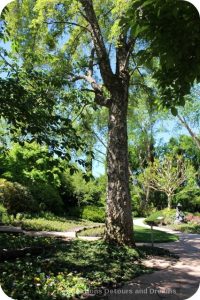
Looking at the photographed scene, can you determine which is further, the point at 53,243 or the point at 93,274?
→ the point at 53,243

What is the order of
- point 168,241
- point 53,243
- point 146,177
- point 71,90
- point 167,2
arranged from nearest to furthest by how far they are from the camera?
point 167,2 → point 146,177 → point 71,90 → point 53,243 → point 168,241

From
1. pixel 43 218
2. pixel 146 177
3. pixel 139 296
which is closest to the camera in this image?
pixel 139 296

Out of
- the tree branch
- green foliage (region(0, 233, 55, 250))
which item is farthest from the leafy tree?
green foliage (region(0, 233, 55, 250))

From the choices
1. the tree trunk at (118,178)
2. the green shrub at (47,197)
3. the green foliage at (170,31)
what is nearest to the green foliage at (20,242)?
the tree trunk at (118,178)

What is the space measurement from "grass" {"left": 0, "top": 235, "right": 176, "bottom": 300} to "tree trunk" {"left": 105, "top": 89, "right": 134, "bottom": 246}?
14.1 inches

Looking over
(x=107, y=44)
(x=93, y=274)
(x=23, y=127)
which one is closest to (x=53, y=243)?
(x=93, y=274)

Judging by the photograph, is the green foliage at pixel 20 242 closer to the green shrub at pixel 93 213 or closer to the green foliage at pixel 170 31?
the green foliage at pixel 170 31

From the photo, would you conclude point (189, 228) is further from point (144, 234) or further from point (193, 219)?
point (144, 234)

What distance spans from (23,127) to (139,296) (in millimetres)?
2086

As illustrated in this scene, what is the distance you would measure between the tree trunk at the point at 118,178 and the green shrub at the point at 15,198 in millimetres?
5477

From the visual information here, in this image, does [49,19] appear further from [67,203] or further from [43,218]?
[67,203]

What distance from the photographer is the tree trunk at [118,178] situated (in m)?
7.10

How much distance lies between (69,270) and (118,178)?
2.45m

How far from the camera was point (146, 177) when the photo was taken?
5258mm
